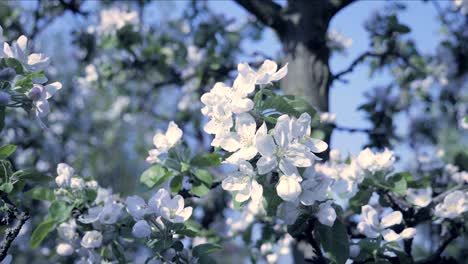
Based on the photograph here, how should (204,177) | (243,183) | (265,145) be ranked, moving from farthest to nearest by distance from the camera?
(204,177) < (243,183) < (265,145)

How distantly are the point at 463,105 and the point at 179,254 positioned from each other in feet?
10.5

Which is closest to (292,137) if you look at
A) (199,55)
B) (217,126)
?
(217,126)

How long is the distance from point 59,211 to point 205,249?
54 centimetres

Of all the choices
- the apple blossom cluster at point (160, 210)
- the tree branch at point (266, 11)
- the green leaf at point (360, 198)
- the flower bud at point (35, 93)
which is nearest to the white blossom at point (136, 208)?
the apple blossom cluster at point (160, 210)

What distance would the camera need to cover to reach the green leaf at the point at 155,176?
2.02m

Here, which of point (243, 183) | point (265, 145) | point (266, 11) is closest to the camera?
point (265, 145)

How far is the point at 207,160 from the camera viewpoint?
2.00 metres

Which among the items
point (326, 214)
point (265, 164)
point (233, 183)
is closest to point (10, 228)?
point (233, 183)

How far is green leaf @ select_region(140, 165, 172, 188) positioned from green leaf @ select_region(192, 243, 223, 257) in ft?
0.94

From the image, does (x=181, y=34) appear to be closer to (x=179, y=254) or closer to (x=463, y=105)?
(x=463, y=105)

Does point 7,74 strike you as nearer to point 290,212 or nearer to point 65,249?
point 65,249

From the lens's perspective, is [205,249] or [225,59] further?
[225,59]

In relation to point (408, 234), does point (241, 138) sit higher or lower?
higher

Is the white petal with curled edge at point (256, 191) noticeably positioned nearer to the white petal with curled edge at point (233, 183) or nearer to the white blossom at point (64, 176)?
the white petal with curled edge at point (233, 183)
